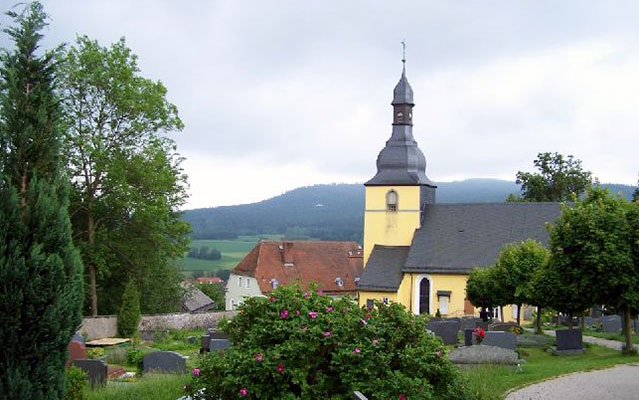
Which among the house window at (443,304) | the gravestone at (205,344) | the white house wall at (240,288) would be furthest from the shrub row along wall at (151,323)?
the white house wall at (240,288)

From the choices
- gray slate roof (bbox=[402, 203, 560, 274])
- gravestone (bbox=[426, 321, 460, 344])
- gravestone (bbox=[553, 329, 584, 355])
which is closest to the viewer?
gravestone (bbox=[553, 329, 584, 355])

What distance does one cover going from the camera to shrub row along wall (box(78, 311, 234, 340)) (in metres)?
27.2

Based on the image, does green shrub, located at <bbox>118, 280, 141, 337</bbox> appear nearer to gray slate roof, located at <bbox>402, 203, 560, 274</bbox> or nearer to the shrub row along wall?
the shrub row along wall

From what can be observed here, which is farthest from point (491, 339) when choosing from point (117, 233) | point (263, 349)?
point (117, 233)

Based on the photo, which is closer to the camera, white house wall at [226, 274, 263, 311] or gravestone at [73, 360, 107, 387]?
gravestone at [73, 360, 107, 387]

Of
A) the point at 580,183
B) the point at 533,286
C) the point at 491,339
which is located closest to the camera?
the point at 491,339

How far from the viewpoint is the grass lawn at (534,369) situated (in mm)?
11647

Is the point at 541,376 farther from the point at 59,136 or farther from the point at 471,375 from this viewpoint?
the point at 59,136

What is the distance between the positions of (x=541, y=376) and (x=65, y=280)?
9326 millimetres

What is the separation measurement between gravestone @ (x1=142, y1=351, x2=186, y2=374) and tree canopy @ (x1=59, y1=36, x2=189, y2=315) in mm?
13705

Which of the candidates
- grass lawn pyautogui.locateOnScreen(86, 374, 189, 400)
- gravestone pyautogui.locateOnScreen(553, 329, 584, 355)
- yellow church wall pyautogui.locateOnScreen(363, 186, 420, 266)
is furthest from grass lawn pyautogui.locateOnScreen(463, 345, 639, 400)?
yellow church wall pyautogui.locateOnScreen(363, 186, 420, 266)

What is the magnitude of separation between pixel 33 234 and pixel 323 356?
401 cm

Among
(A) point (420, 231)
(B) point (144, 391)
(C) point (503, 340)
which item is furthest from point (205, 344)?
(A) point (420, 231)

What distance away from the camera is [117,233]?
30.6 metres
